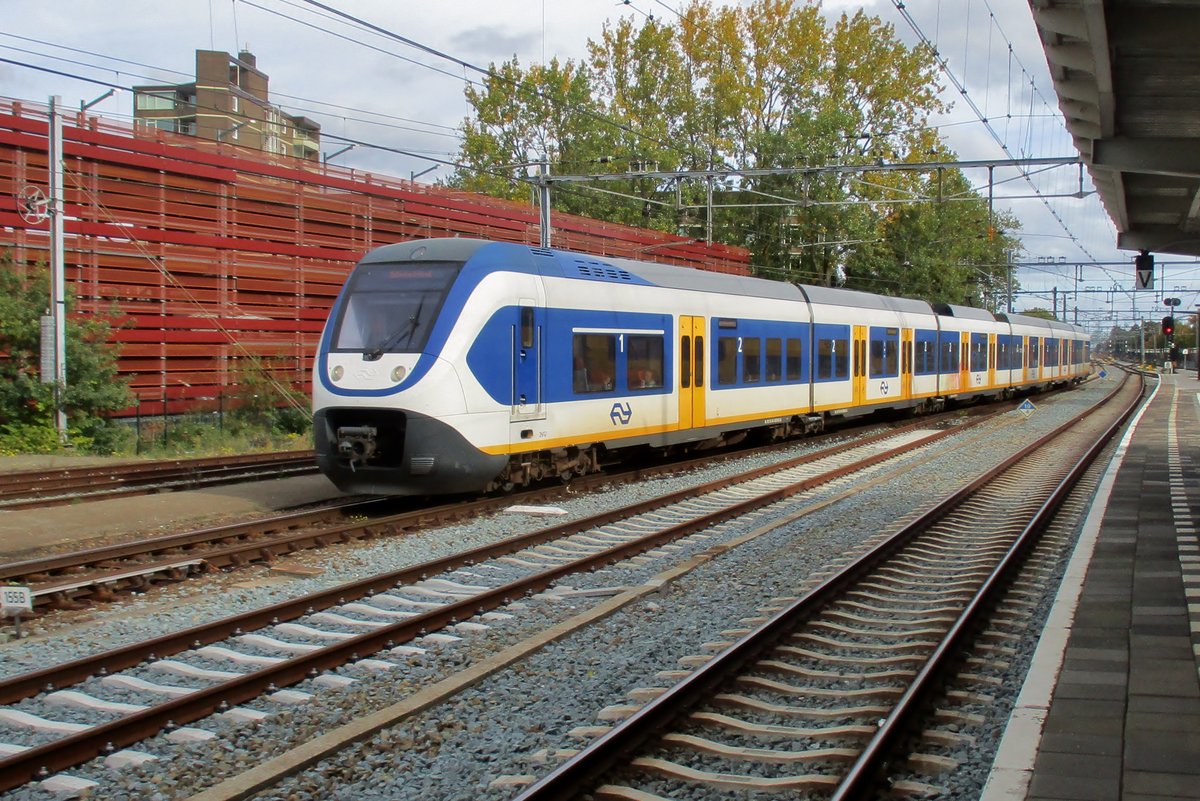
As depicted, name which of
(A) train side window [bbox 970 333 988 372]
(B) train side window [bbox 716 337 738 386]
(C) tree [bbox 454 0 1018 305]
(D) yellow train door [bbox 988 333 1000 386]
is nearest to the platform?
(B) train side window [bbox 716 337 738 386]

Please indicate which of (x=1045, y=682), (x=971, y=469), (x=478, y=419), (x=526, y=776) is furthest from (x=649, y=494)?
(x=526, y=776)

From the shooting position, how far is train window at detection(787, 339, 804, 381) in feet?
66.0

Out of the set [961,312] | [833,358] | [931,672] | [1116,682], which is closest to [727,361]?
[833,358]

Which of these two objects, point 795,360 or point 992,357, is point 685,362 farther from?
point 992,357

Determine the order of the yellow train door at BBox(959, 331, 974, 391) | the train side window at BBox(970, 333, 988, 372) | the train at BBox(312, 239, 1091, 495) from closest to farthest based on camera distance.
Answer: the train at BBox(312, 239, 1091, 495), the yellow train door at BBox(959, 331, 974, 391), the train side window at BBox(970, 333, 988, 372)

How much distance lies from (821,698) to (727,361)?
12.1 m

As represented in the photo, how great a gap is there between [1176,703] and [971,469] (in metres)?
11.9

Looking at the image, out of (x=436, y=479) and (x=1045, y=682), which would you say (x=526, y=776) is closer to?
(x=1045, y=682)

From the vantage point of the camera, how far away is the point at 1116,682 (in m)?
5.68

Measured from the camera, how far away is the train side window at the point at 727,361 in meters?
17.4

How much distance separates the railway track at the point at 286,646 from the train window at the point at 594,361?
2.99 metres

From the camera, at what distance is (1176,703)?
5355mm

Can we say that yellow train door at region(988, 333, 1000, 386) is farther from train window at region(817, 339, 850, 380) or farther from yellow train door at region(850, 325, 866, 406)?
train window at region(817, 339, 850, 380)

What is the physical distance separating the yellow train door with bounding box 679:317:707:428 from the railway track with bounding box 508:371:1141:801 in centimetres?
673
